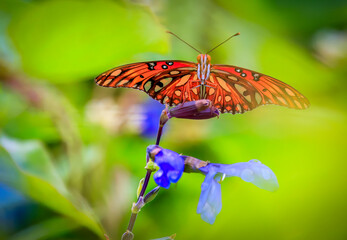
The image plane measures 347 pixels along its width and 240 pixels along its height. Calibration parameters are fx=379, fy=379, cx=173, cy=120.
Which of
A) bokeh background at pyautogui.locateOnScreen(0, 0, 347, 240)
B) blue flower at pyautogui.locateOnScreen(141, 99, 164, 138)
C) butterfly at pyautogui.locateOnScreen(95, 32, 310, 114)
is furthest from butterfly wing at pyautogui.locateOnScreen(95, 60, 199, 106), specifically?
blue flower at pyautogui.locateOnScreen(141, 99, 164, 138)

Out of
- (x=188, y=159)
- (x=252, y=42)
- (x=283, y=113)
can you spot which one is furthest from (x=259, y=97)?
(x=252, y=42)

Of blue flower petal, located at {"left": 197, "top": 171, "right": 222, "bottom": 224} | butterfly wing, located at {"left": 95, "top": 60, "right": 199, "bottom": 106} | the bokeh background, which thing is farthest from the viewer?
the bokeh background

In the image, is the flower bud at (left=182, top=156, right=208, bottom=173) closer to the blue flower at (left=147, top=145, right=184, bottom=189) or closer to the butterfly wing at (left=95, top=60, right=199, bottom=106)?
the blue flower at (left=147, top=145, right=184, bottom=189)

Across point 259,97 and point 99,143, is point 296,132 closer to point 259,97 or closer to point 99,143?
point 259,97

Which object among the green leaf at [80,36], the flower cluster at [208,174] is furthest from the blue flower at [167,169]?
the green leaf at [80,36]

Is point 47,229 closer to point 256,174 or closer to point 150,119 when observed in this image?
point 150,119
